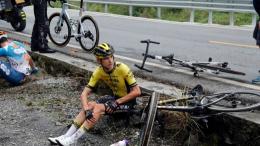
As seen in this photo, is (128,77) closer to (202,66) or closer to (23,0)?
(202,66)

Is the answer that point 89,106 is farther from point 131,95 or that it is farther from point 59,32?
point 59,32

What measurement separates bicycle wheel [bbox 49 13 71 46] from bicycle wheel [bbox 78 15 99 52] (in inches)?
11.5

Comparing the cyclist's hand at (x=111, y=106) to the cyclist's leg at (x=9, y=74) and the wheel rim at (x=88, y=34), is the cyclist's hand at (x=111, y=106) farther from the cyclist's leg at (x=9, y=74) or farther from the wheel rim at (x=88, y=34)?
the wheel rim at (x=88, y=34)

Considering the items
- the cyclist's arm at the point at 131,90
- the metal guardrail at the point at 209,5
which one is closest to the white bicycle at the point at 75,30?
the cyclist's arm at the point at 131,90

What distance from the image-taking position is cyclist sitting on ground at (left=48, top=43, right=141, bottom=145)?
496 cm

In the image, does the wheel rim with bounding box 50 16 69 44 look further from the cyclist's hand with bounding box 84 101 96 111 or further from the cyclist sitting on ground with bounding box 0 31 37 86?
the cyclist's hand with bounding box 84 101 96 111

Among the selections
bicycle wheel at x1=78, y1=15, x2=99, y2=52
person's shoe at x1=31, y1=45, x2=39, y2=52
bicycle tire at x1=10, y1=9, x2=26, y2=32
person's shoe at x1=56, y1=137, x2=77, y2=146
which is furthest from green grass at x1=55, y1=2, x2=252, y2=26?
person's shoe at x1=56, y1=137, x2=77, y2=146

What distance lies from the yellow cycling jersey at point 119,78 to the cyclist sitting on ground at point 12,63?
2342mm

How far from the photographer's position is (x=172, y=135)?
201 inches

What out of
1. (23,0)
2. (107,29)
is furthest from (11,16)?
(107,29)

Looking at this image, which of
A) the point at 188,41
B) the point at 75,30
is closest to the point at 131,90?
the point at 75,30

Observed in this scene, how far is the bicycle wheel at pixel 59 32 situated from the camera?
9.52 metres

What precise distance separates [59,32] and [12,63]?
95.5 inches

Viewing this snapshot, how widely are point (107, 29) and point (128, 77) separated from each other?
27.8 feet
